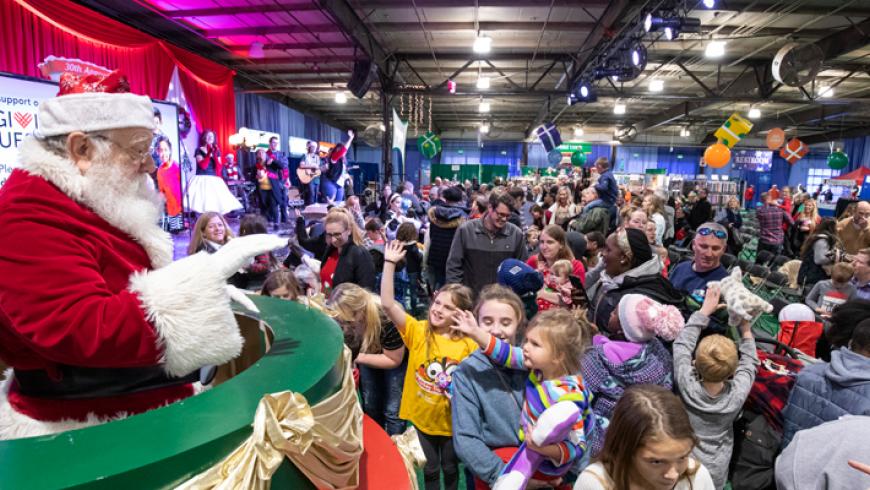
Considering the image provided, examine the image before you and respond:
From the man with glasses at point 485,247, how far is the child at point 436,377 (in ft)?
4.81

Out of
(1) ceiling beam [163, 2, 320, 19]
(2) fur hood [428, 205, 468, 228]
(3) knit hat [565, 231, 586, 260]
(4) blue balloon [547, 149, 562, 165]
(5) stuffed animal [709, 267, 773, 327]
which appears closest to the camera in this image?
(5) stuffed animal [709, 267, 773, 327]

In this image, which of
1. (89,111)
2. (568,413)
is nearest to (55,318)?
(89,111)

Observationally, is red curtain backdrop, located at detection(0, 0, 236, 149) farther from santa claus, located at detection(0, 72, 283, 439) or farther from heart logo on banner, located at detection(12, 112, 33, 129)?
santa claus, located at detection(0, 72, 283, 439)

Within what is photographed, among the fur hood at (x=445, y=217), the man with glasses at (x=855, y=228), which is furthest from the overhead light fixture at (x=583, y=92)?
the fur hood at (x=445, y=217)

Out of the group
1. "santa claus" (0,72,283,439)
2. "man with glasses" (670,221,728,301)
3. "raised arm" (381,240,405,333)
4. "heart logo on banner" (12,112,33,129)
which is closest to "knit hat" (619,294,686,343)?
"man with glasses" (670,221,728,301)

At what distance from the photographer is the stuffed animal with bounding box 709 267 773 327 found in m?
2.03

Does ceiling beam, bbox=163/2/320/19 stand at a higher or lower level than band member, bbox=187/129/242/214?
higher

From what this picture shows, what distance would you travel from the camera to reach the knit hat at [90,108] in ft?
3.45

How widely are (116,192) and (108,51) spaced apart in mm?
8640

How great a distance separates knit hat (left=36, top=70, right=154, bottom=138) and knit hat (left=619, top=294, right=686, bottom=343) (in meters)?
2.01

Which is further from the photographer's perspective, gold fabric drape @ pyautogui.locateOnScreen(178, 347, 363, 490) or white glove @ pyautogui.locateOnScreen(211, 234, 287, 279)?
white glove @ pyautogui.locateOnScreen(211, 234, 287, 279)

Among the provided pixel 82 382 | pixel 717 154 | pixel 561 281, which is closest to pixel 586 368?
pixel 561 281

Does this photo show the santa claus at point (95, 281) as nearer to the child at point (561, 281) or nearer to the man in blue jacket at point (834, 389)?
the man in blue jacket at point (834, 389)

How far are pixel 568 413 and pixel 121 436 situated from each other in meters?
1.12
